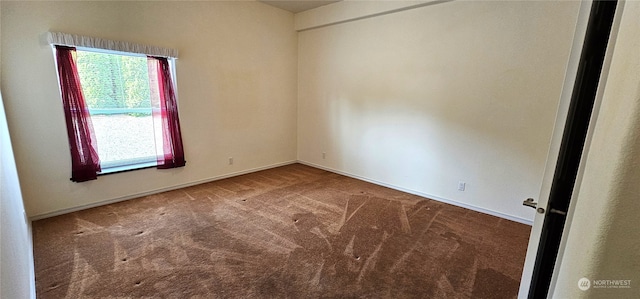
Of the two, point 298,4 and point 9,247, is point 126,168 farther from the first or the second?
point 298,4

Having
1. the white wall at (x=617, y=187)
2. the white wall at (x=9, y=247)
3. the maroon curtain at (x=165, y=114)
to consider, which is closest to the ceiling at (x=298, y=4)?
the maroon curtain at (x=165, y=114)

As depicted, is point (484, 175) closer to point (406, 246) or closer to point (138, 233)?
point (406, 246)

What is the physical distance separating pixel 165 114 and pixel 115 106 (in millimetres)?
537

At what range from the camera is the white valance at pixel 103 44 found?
2.67 metres

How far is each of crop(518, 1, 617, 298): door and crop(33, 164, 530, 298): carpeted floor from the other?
102cm

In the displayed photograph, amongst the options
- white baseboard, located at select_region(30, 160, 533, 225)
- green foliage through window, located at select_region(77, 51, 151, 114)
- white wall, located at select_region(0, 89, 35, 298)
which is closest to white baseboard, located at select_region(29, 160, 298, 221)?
white baseboard, located at select_region(30, 160, 533, 225)

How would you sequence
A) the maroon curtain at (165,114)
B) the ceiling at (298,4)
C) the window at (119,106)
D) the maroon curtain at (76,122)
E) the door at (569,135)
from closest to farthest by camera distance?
the door at (569,135) < the maroon curtain at (76,122) < the window at (119,106) < the maroon curtain at (165,114) < the ceiling at (298,4)

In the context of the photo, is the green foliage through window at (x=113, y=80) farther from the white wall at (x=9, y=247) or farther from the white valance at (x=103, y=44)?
the white wall at (x=9, y=247)

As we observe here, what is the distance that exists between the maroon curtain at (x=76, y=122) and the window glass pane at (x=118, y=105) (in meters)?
0.14

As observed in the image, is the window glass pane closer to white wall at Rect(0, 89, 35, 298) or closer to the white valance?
the white valance

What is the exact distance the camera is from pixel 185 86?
146 inches

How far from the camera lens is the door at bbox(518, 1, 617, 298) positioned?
0.87 metres

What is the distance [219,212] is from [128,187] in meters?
1.35

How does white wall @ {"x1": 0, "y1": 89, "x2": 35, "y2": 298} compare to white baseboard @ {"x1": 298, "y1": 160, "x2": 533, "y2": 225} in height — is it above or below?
above
